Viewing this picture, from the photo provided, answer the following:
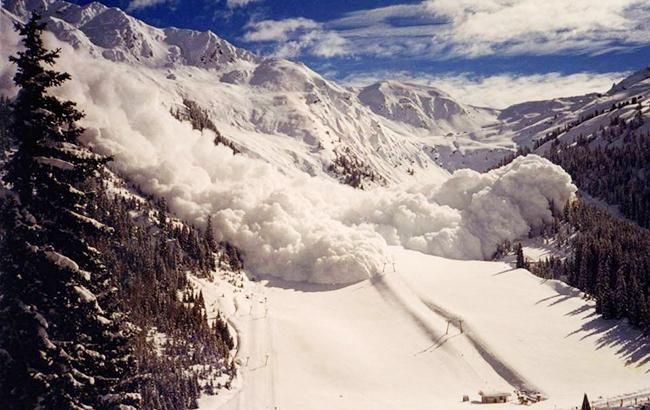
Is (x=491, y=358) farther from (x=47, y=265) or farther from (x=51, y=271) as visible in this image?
(x=47, y=265)

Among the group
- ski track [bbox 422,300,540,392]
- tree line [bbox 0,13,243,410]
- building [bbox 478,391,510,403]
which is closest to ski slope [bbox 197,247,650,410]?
ski track [bbox 422,300,540,392]

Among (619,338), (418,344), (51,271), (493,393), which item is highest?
(51,271)

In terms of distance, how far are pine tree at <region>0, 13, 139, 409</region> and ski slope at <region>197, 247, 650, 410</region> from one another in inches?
2575

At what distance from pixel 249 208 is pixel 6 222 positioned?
161441mm

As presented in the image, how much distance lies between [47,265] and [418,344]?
10366cm

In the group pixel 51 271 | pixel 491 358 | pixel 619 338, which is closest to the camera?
pixel 51 271

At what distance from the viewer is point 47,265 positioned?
2464 centimetres

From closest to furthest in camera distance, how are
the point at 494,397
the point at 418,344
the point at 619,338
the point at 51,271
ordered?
the point at 51,271 < the point at 494,397 < the point at 418,344 < the point at 619,338

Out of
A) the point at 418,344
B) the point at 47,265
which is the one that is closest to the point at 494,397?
the point at 418,344

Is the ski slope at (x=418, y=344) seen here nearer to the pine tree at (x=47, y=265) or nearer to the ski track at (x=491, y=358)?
the ski track at (x=491, y=358)

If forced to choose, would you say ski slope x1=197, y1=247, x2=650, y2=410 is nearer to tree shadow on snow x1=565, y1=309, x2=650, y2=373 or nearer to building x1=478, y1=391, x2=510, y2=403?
tree shadow on snow x1=565, y1=309, x2=650, y2=373

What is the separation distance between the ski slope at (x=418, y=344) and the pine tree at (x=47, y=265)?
65406mm

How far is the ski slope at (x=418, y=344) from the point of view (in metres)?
98.4

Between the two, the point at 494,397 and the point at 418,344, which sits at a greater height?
the point at 418,344
